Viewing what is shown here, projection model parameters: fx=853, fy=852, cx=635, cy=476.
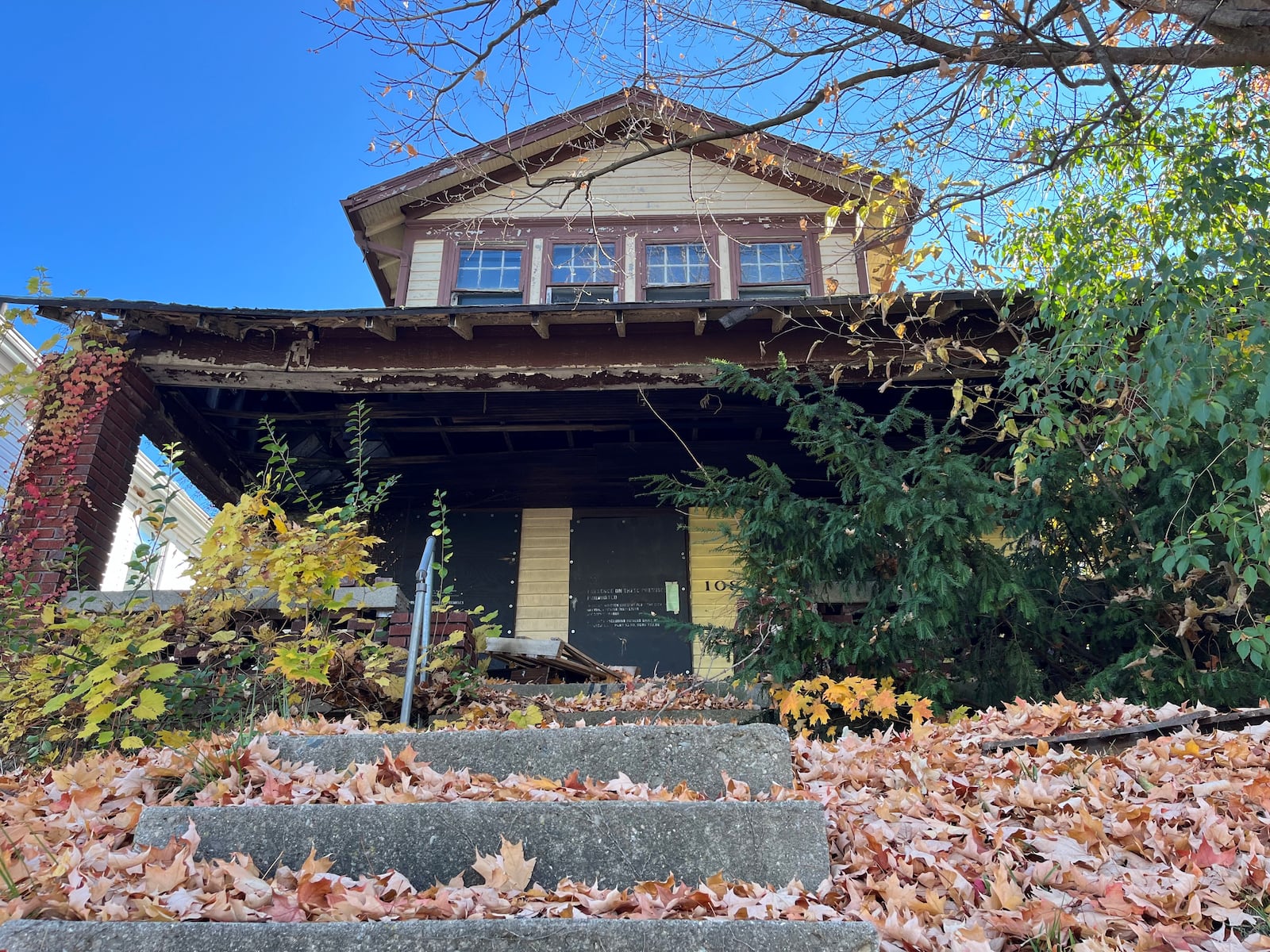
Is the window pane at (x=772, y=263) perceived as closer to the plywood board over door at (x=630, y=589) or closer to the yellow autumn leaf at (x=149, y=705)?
the plywood board over door at (x=630, y=589)

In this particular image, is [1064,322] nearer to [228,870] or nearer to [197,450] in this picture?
[228,870]

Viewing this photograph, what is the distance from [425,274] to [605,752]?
812 cm

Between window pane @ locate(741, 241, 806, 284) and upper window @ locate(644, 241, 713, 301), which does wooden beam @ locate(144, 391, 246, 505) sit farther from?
window pane @ locate(741, 241, 806, 284)

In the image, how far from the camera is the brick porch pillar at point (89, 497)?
20.5ft

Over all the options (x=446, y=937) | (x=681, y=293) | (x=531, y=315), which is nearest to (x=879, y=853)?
(x=446, y=937)

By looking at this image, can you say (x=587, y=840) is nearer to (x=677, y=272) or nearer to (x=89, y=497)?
(x=89, y=497)

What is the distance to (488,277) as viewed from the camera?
9.90m

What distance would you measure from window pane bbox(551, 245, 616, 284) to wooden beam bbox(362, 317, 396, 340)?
2.92m

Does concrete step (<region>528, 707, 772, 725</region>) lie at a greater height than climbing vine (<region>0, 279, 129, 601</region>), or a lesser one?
lesser

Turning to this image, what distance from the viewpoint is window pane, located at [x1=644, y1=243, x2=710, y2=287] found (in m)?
9.76

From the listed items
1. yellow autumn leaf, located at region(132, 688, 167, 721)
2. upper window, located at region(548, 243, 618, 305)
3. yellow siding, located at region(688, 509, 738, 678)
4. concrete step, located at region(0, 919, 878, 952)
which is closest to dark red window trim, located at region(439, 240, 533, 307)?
upper window, located at region(548, 243, 618, 305)

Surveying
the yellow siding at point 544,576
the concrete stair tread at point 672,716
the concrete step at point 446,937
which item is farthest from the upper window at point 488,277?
the concrete step at point 446,937

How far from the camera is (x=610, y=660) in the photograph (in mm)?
8891

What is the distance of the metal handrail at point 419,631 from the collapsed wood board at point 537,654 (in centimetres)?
107
